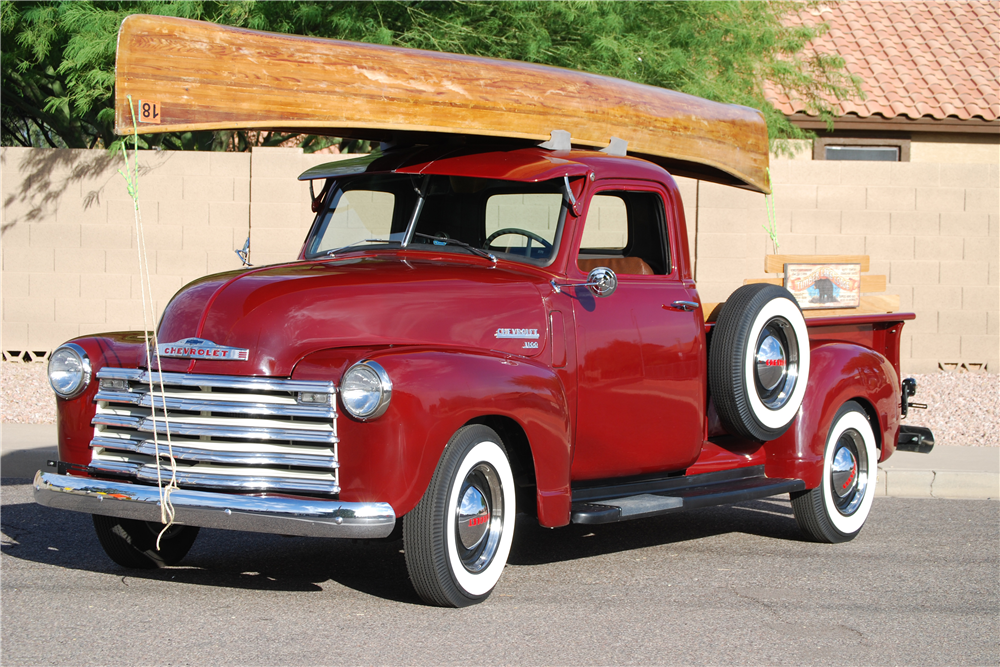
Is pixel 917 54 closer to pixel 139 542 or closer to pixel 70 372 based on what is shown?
pixel 139 542

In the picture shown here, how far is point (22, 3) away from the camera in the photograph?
11883 mm

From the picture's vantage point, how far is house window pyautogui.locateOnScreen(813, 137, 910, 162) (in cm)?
1778

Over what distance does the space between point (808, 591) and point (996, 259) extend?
9201 mm

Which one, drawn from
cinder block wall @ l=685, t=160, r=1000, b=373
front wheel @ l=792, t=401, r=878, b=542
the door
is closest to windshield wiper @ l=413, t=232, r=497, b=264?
the door

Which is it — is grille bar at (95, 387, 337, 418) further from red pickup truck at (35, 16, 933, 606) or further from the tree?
the tree

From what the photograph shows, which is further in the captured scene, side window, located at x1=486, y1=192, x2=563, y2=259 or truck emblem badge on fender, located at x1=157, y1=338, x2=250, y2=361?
side window, located at x1=486, y1=192, x2=563, y2=259

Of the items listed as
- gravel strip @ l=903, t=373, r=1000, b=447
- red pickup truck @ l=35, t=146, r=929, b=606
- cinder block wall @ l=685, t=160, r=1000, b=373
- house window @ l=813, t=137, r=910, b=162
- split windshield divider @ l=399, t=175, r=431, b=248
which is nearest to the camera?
red pickup truck @ l=35, t=146, r=929, b=606

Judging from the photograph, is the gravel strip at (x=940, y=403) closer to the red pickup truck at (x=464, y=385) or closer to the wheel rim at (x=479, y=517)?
the red pickup truck at (x=464, y=385)

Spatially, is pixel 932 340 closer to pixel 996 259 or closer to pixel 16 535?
pixel 996 259

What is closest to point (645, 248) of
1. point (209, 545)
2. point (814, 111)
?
point (209, 545)

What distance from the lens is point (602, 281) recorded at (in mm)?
5695

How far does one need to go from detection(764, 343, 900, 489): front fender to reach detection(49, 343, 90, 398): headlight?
397 centimetres

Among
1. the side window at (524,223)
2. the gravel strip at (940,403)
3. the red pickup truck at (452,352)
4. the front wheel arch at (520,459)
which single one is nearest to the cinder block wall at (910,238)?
the gravel strip at (940,403)

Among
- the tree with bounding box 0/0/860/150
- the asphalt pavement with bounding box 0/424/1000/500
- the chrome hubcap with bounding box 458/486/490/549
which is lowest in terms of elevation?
the asphalt pavement with bounding box 0/424/1000/500
